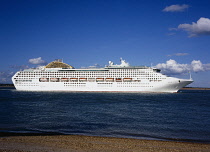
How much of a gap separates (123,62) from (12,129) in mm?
64957

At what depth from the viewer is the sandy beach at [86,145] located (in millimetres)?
10914

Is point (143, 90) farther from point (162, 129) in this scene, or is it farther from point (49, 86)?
point (162, 129)

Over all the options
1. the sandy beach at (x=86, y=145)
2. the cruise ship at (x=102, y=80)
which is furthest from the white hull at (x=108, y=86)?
the sandy beach at (x=86, y=145)

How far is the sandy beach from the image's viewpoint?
10914mm

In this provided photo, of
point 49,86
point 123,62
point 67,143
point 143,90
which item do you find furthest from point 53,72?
point 67,143

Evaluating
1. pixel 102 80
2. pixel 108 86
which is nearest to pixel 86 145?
pixel 108 86

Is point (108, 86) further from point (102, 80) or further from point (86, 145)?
point (86, 145)

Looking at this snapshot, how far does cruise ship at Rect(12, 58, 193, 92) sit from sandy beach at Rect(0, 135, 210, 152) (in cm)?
5919

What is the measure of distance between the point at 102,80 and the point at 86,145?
64.5 m

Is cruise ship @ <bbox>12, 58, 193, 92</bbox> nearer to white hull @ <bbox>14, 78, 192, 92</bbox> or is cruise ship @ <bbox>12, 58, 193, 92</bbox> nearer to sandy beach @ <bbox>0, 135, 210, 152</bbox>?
white hull @ <bbox>14, 78, 192, 92</bbox>

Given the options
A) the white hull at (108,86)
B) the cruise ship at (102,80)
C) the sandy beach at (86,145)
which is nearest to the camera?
the sandy beach at (86,145)

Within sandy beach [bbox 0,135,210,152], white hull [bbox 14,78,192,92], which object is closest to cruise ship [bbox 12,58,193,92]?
white hull [bbox 14,78,192,92]

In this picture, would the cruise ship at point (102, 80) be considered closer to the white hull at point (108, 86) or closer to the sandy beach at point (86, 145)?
the white hull at point (108, 86)

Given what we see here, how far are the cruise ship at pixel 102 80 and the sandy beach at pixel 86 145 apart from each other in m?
59.2
